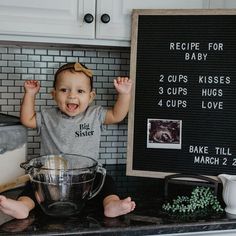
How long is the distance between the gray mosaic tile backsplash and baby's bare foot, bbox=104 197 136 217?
1.85ft

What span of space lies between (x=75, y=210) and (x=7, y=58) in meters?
0.67

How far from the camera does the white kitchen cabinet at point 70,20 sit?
129 cm

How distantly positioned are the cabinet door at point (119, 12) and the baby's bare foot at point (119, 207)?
1.70 feet

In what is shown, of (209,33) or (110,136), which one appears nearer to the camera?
(209,33)

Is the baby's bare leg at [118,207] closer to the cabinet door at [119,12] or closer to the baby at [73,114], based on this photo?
the baby at [73,114]

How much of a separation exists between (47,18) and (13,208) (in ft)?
1.86

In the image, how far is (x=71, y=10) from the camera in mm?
1318

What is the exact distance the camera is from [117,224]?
109 cm

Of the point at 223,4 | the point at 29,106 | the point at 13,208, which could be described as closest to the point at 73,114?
the point at 29,106

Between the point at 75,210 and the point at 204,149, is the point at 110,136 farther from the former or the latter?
the point at 75,210

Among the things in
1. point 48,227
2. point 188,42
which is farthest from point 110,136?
point 48,227

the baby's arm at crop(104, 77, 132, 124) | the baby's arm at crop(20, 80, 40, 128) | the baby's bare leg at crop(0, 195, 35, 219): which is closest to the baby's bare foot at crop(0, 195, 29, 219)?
the baby's bare leg at crop(0, 195, 35, 219)

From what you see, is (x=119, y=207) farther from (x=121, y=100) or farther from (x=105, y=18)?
(x=105, y=18)

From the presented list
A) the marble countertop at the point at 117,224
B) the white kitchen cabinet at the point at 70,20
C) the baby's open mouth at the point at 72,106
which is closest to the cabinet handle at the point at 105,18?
the white kitchen cabinet at the point at 70,20
